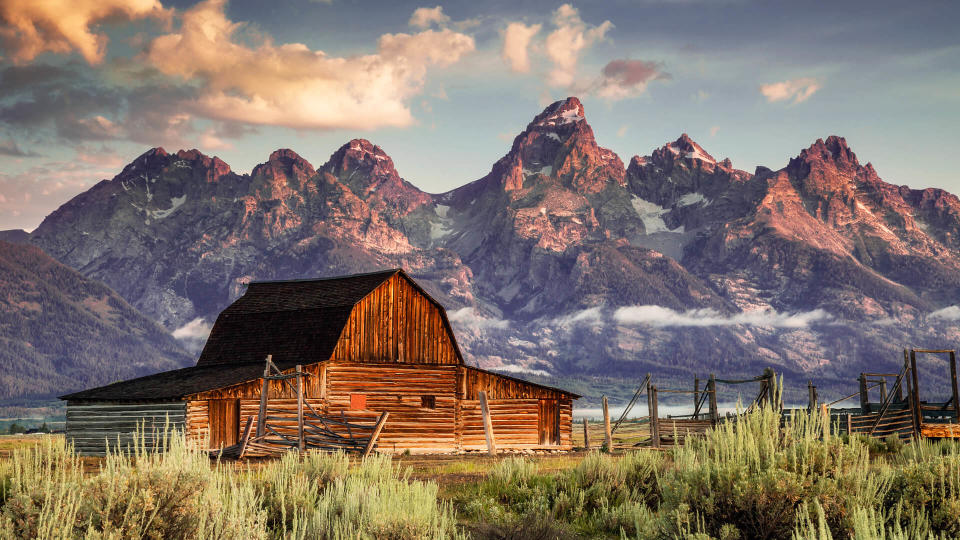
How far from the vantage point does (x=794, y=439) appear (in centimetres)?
1181

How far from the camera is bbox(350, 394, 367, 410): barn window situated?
132ft

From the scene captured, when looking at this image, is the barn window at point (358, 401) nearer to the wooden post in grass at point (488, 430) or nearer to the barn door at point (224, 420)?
the barn door at point (224, 420)

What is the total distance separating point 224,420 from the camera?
3716 cm

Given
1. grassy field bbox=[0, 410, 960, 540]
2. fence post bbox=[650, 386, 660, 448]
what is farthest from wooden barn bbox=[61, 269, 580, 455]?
grassy field bbox=[0, 410, 960, 540]

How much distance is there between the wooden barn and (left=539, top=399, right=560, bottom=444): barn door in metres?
0.07

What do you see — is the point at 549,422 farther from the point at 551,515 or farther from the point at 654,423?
the point at 551,515

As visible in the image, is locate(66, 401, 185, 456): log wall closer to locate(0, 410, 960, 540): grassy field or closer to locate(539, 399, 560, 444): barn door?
locate(539, 399, 560, 444): barn door

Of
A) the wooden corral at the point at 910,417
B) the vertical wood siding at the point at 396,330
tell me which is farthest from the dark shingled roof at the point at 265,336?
the wooden corral at the point at 910,417

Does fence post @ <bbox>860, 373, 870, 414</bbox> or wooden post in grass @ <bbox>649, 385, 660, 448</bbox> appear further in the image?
fence post @ <bbox>860, 373, 870, 414</bbox>

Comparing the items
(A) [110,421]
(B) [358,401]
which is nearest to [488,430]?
(B) [358,401]

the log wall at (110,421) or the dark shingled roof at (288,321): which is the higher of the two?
the dark shingled roof at (288,321)

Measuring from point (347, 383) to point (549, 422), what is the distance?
1084 centimetres

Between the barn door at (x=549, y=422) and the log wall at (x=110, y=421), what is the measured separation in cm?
1685

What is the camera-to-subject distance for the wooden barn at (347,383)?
122 ft
